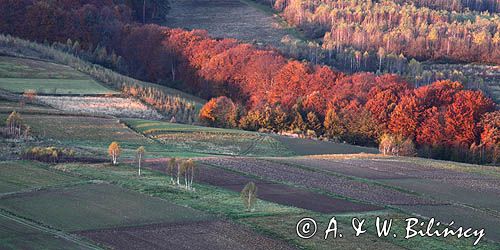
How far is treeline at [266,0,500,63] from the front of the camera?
144 m

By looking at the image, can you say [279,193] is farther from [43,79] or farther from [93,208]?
[43,79]

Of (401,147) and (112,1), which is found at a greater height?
(112,1)

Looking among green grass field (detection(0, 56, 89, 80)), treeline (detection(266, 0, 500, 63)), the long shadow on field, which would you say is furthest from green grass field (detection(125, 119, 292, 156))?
treeline (detection(266, 0, 500, 63))

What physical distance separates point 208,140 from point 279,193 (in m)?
24.1

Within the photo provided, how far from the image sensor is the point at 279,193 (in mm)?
46406

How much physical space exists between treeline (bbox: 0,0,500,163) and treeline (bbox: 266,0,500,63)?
22.1 m

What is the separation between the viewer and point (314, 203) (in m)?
44.0

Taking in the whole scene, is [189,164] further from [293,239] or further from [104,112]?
[104,112]

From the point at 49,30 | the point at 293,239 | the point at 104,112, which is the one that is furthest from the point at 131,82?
the point at 293,239

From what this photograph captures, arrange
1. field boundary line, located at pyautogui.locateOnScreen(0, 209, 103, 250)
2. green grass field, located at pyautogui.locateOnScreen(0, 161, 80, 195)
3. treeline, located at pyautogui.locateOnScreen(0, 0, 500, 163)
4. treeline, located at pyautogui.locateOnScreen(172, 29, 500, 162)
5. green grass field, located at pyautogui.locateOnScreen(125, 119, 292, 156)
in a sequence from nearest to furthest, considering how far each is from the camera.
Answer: field boundary line, located at pyautogui.locateOnScreen(0, 209, 103, 250) < green grass field, located at pyautogui.locateOnScreen(0, 161, 80, 195) < green grass field, located at pyautogui.locateOnScreen(125, 119, 292, 156) < treeline, located at pyautogui.locateOnScreen(172, 29, 500, 162) < treeline, located at pyautogui.locateOnScreen(0, 0, 500, 163)

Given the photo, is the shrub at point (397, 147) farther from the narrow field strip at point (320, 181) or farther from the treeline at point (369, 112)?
the narrow field strip at point (320, 181)

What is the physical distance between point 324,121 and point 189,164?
46.0m

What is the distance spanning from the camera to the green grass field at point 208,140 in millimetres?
66625

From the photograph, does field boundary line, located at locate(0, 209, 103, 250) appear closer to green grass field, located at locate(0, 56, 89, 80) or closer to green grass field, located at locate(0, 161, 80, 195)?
green grass field, located at locate(0, 161, 80, 195)
